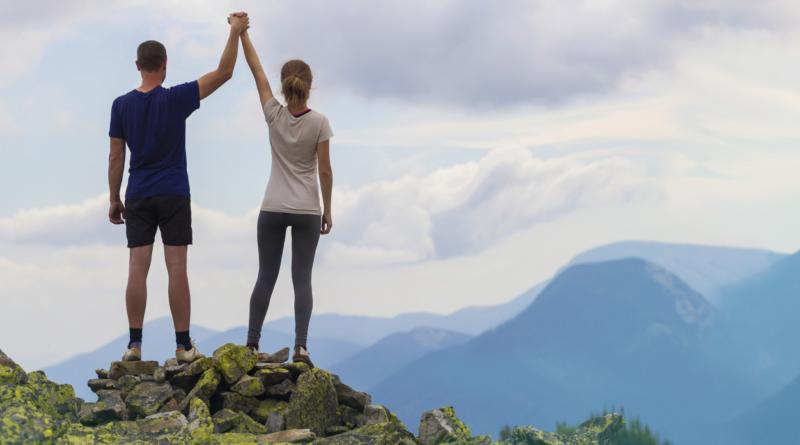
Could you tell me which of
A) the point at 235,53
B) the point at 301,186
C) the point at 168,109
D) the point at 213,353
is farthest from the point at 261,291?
the point at 235,53

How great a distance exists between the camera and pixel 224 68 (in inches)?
237

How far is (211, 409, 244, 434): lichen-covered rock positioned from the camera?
Answer: 524cm

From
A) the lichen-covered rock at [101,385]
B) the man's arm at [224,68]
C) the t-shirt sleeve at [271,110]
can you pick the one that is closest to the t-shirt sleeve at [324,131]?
the t-shirt sleeve at [271,110]

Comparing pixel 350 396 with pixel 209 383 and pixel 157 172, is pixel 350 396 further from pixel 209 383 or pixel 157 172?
pixel 157 172

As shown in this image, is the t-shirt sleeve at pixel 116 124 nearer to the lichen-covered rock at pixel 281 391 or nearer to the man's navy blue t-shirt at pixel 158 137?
the man's navy blue t-shirt at pixel 158 137

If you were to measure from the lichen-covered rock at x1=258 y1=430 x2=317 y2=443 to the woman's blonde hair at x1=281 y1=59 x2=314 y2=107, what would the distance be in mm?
3002

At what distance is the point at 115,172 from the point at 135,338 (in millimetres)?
1665

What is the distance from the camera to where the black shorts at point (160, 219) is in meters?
5.81

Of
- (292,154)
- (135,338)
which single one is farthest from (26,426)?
(292,154)

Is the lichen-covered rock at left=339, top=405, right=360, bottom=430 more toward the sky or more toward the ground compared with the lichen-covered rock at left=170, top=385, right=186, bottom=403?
more toward the ground

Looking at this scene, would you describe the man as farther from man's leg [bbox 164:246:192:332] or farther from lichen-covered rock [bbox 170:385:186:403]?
lichen-covered rock [bbox 170:385:186:403]

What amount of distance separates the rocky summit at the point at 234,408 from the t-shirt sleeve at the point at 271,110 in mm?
2197

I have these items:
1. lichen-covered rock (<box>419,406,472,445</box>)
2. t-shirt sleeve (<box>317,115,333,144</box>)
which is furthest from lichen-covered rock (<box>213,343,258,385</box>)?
t-shirt sleeve (<box>317,115,333,144</box>)

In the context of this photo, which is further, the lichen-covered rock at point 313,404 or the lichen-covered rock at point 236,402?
the lichen-covered rock at point 236,402
